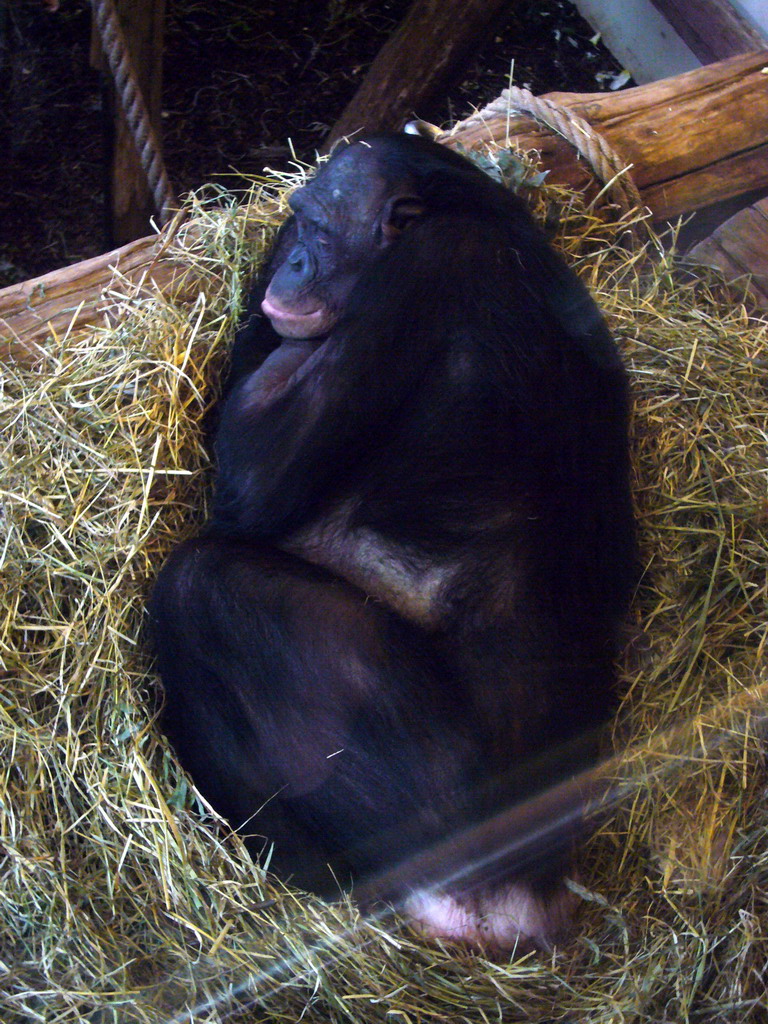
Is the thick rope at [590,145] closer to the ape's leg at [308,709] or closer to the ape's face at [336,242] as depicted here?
the ape's face at [336,242]

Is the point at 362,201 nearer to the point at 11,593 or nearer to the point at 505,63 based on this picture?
the point at 11,593

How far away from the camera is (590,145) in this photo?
3.05 metres

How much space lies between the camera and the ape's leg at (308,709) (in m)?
2.01

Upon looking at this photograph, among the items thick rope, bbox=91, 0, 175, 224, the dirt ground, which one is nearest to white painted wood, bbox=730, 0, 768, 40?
the dirt ground

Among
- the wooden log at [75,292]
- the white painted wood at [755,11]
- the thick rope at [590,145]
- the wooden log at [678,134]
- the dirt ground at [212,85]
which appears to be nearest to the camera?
the wooden log at [75,292]

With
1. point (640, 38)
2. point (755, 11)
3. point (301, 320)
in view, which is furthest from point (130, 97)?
point (640, 38)

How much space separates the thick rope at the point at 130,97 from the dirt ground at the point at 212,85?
1.96 metres

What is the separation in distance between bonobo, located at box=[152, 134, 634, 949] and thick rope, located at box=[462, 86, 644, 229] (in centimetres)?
79

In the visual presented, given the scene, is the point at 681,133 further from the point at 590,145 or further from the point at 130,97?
the point at 130,97

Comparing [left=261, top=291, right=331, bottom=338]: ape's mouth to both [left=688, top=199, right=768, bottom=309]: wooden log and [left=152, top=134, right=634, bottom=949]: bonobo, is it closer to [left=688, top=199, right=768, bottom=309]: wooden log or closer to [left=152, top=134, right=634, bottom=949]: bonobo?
[left=152, top=134, right=634, bottom=949]: bonobo

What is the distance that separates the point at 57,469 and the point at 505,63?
4234 millimetres

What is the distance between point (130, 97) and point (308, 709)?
210 centimetres

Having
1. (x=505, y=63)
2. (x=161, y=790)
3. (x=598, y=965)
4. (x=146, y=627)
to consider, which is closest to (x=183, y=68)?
(x=505, y=63)

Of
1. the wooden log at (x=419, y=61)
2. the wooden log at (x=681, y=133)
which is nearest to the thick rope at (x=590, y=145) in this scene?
the wooden log at (x=681, y=133)
